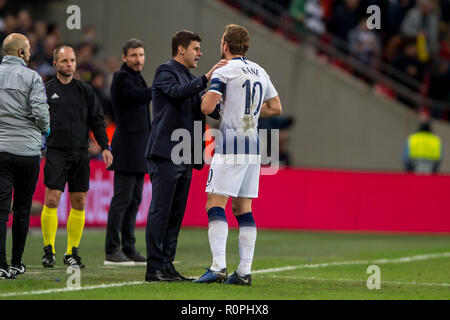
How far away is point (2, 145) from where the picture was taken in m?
8.28

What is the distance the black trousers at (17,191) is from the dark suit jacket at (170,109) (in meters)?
1.20

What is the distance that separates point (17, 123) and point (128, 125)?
2.31 meters

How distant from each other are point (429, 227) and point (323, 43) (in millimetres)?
6749

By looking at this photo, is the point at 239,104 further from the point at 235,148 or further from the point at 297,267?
the point at 297,267

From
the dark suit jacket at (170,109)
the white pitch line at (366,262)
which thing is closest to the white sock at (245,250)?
the dark suit jacket at (170,109)

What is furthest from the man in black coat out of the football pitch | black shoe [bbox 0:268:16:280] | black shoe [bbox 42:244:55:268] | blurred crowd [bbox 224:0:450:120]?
blurred crowd [bbox 224:0:450:120]

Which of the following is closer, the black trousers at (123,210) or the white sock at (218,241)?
the white sock at (218,241)

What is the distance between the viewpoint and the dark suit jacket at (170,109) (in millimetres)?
8117

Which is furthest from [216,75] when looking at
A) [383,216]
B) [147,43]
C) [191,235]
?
[147,43]

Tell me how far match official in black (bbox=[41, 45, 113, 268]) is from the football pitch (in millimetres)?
404

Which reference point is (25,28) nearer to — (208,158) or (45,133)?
(208,158)

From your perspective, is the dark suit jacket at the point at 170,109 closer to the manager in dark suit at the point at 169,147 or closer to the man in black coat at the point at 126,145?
the manager in dark suit at the point at 169,147

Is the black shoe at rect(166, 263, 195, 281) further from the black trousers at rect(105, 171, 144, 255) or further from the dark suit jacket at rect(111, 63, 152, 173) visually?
the dark suit jacket at rect(111, 63, 152, 173)

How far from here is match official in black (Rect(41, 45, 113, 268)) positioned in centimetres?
961
